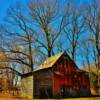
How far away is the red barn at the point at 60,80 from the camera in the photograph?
54406mm

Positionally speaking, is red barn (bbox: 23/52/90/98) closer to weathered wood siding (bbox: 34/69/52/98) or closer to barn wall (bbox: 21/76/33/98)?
weathered wood siding (bbox: 34/69/52/98)

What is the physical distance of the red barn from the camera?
5441cm

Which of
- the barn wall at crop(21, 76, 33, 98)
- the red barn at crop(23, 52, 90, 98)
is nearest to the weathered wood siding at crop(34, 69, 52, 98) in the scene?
the red barn at crop(23, 52, 90, 98)

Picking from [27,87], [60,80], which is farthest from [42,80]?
[27,87]

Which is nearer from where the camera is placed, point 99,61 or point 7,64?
point 99,61

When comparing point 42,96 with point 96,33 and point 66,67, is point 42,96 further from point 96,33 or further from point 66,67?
point 96,33

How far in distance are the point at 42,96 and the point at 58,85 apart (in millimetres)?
3611

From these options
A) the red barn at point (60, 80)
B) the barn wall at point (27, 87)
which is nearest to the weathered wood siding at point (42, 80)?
the red barn at point (60, 80)

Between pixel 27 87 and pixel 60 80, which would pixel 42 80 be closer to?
pixel 60 80

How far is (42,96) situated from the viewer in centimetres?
5406

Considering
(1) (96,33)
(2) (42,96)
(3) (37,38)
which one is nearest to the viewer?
(2) (42,96)

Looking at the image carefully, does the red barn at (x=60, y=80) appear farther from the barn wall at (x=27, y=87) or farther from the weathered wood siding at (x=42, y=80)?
the barn wall at (x=27, y=87)

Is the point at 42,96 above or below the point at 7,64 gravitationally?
below

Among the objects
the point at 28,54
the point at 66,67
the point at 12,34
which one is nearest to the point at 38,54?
the point at 28,54
